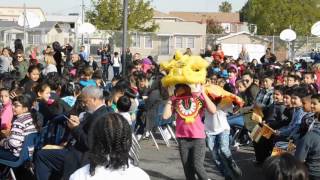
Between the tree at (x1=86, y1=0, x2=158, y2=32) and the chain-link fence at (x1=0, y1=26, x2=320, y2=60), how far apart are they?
11.0ft

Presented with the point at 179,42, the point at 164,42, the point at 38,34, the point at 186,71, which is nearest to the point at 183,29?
the point at 179,42

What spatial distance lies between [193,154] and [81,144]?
1.78 metres

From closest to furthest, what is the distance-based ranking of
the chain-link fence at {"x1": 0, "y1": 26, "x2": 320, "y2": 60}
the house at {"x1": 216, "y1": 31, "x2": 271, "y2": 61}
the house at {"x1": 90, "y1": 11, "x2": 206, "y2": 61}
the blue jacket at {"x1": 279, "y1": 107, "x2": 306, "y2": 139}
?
1. the blue jacket at {"x1": 279, "y1": 107, "x2": 306, "y2": 139}
2. the chain-link fence at {"x1": 0, "y1": 26, "x2": 320, "y2": 60}
3. the house at {"x1": 90, "y1": 11, "x2": 206, "y2": 61}
4. the house at {"x1": 216, "y1": 31, "x2": 271, "y2": 61}

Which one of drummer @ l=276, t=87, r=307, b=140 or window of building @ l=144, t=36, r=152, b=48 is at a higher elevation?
window of building @ l=144, t=36, r=152, b=48

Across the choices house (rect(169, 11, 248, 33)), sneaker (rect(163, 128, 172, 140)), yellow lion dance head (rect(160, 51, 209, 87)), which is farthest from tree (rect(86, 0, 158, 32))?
house (rect(169, 11, 248, 33))

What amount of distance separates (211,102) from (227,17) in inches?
4551

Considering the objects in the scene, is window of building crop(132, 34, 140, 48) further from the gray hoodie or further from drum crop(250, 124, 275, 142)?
drum crop(250, 124, 275, 142)

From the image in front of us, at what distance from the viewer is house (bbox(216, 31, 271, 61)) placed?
39.4 metres

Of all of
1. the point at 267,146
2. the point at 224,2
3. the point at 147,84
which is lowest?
the point at 267,146

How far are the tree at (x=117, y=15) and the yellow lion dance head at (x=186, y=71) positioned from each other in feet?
139

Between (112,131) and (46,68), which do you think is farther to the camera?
(46,68)

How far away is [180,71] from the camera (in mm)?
7238

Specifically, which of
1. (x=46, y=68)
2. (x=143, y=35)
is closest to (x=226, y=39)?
(x=143, y=35)

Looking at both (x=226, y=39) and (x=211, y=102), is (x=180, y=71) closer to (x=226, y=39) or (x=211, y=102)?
(x=211, y=102)
